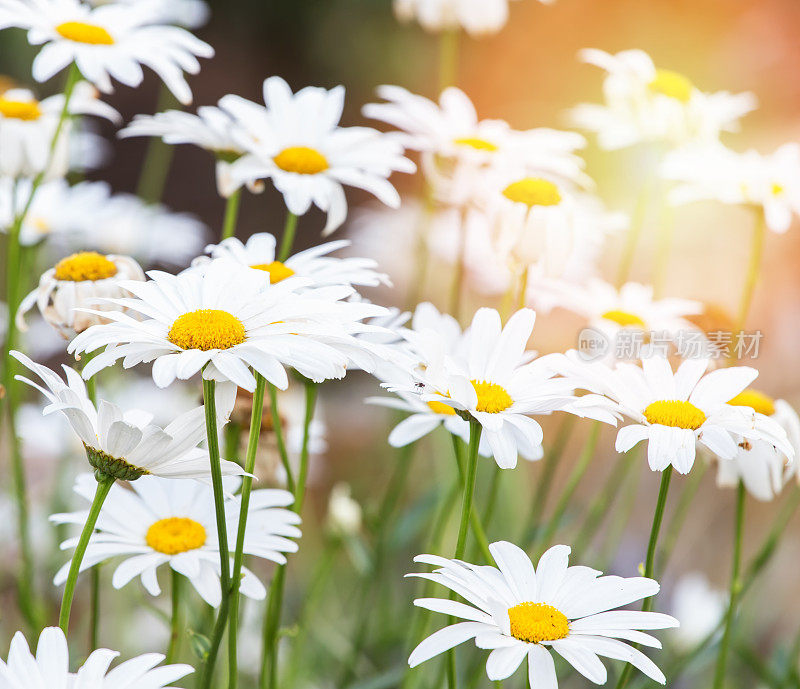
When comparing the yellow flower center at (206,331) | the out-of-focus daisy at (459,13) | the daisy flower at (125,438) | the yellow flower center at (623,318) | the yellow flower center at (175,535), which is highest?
the out-of-focus daisy at (459,13)

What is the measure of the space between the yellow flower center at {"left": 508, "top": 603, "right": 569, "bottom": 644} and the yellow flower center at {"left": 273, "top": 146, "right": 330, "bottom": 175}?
0.36m

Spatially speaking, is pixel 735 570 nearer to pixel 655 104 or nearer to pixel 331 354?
pixel 331 354

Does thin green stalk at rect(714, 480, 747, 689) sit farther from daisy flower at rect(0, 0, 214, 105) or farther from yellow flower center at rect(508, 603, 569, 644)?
daisy flower at rect(0, 0, 214, 105)

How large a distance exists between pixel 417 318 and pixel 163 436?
225 mm

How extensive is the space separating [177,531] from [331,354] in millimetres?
174

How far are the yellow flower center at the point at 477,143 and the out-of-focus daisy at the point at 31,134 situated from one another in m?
0.28

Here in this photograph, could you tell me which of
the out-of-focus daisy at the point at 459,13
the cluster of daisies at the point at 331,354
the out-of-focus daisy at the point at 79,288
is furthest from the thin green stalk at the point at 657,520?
the out-of-focus daisy at the point at 459,13

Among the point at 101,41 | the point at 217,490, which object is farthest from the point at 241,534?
the point at 101,41

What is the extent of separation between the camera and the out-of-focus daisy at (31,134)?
710mm

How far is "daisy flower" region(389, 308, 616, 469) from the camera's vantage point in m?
0.45

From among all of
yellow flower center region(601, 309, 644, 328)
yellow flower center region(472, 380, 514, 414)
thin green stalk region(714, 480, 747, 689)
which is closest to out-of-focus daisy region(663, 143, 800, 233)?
yellow flower center region(601, 309, 644, 328)

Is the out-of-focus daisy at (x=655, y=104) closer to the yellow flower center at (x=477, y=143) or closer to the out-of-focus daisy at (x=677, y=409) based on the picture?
the yellow flower center at (x=477, y=143)

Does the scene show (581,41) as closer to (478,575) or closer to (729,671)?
(729,671)

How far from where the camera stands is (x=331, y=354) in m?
0.42
